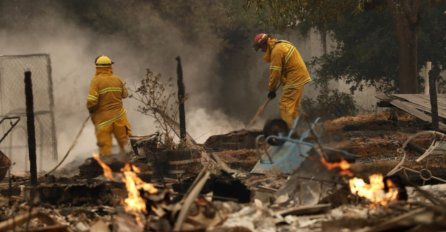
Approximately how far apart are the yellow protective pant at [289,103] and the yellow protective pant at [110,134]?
2.33 m

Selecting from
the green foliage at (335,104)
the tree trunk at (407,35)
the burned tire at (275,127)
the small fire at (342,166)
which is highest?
the tree trunk at (407,35)

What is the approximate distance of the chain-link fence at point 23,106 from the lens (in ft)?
51.2

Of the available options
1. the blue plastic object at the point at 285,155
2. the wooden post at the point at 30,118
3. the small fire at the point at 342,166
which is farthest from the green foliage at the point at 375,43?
the small fire at the point at 342,166

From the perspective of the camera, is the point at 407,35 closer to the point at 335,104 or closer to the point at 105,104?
→ the point at 335,104

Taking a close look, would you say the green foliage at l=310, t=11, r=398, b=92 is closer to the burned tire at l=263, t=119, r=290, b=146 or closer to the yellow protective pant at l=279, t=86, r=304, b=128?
the yellow protective pant at l=279, t=86, r=304, b=128

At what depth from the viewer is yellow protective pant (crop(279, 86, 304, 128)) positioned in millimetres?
12703

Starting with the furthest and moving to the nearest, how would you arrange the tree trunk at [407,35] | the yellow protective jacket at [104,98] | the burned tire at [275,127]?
the tree trunk at [407,35] < the yellow protective jacket at [104,98] < the burned tire at [275,127]

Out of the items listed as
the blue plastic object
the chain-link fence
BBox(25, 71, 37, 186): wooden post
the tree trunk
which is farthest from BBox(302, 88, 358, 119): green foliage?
BBox(25, 71, 37, 186): wooden post

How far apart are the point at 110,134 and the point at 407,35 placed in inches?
386

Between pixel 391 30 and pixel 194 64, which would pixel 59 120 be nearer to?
pixel 194 64

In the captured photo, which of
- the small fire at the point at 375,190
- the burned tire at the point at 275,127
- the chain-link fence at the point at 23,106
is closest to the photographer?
the small fire at the point at 375,190

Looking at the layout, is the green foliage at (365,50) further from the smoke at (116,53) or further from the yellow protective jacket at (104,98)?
the yellow protective jacket at (104,98)

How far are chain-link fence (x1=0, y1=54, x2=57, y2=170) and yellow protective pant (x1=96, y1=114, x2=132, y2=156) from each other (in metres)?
3.26

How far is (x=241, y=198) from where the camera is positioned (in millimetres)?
8820
